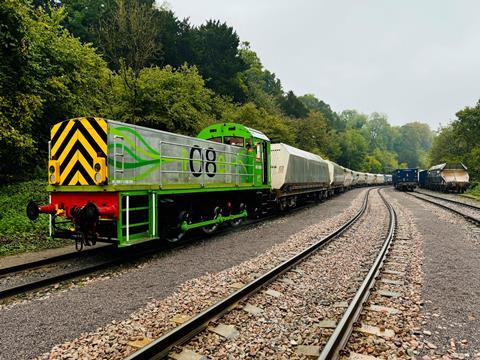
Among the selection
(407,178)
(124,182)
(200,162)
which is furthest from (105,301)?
(407,178)

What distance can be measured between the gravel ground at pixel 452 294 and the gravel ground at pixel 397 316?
0.12m

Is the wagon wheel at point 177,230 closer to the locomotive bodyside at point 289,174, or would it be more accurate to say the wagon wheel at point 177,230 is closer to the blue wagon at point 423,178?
the locomotive bodyside at point 289,174

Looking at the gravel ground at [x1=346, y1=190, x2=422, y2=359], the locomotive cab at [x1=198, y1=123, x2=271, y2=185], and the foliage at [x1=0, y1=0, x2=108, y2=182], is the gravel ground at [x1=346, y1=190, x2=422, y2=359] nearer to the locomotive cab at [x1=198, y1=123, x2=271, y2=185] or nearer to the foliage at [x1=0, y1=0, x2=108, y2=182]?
the locomotive cab at [x1=198, y1=123, x2=271, y2=185]

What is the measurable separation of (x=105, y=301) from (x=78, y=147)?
352cm

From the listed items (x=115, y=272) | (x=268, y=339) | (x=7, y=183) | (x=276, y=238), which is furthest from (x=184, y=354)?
(x=7, y=183)

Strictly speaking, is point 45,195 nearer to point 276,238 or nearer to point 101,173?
point 101,173

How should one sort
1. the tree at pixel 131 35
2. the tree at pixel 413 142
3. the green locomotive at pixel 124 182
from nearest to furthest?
the green locomotive at pixel 124 182, the tree at pixel 131 35, the tree at pixel 413 142

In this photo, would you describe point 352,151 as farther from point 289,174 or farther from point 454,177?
point 289,174

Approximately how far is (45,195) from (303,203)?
14799 mm

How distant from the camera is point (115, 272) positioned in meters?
6.23

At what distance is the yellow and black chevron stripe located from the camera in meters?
6.54

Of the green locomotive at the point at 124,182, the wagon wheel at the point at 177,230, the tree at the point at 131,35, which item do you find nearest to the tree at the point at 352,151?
the tree at the point at 131,35

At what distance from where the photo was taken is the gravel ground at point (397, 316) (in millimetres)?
3459

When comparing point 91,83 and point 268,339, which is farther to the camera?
point 91,83
